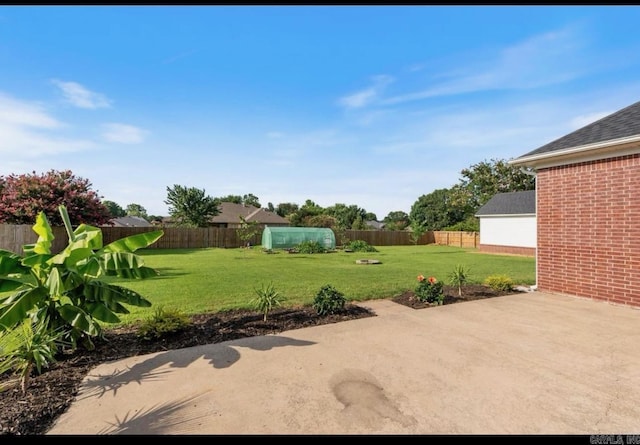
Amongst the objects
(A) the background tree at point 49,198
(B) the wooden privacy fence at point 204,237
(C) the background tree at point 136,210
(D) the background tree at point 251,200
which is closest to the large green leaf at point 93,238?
(B) the wooden privacy fence at point 204,237

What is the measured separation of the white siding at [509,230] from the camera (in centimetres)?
2149

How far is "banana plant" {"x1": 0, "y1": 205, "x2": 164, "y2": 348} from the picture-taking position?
323 cm

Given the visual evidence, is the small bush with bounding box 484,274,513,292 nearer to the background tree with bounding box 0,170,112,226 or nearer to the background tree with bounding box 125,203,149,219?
the background tree with bounding box 0,170,112,226

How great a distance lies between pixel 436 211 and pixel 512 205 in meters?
35.6

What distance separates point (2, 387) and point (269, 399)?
2463 millimetres

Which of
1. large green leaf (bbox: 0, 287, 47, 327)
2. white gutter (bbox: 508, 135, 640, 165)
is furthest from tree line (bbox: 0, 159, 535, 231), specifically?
large green leaf (bbox: 0, 287, 47, 327)

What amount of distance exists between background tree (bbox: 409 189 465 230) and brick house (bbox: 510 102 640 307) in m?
38.9

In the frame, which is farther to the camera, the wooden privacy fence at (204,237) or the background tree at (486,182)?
the background tree at (486,182)

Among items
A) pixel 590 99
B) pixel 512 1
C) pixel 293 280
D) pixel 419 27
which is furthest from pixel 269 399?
pixel 590 99

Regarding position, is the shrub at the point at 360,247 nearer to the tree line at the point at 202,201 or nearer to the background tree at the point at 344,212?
the tree line at the point at 202,201

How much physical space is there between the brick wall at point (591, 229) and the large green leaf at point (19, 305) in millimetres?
9657

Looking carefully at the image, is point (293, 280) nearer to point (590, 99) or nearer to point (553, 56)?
point (553, 56)

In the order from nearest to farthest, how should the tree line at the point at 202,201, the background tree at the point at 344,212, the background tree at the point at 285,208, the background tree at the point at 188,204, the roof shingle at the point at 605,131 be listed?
the roof shingle at the point at 605,131 → the tree line at the point at 202,201 → the background tree at the point at 188,204 → the background tree at the point at 344,212 → the background tree at the point at 285,208

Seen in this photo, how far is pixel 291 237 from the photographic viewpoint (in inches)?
940
